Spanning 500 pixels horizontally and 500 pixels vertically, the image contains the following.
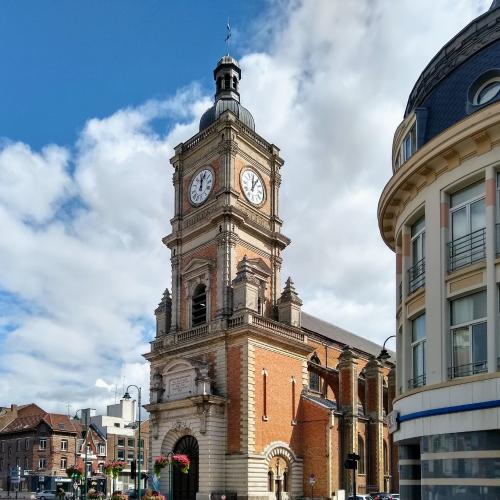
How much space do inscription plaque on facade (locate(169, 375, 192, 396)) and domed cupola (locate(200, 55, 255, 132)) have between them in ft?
61.4

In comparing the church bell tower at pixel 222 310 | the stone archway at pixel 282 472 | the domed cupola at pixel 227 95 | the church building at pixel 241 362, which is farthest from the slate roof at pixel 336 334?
the domed cupola at pixel 227 95

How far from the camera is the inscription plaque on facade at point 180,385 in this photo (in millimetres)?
42344

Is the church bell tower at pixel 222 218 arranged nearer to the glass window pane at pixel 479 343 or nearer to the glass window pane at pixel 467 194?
the glass window pane at pixel 467 194

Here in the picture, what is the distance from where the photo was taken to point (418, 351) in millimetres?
17812

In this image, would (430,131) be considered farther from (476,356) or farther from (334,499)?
(334,499)

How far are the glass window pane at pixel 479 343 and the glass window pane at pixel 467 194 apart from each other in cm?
315

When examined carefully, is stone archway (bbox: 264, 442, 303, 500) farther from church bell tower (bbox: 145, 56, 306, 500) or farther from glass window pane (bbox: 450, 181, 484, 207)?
glass window pane (bbox: 450, 181, 484, 207)

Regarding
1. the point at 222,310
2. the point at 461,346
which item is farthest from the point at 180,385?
the point at 461,346

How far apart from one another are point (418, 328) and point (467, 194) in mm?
3868

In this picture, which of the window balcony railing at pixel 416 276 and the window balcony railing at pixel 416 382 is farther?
the window balcony railing at pixel 416 276

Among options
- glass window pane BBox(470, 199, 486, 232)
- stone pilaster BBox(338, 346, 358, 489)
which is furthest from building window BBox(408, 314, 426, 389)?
stone pilaster BBox(338, 346, 358, 489)

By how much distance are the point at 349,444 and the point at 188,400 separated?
11.6 m

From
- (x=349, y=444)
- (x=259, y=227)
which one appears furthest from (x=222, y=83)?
(x=349, y=444)

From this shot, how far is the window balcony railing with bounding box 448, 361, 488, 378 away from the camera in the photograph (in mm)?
14872
